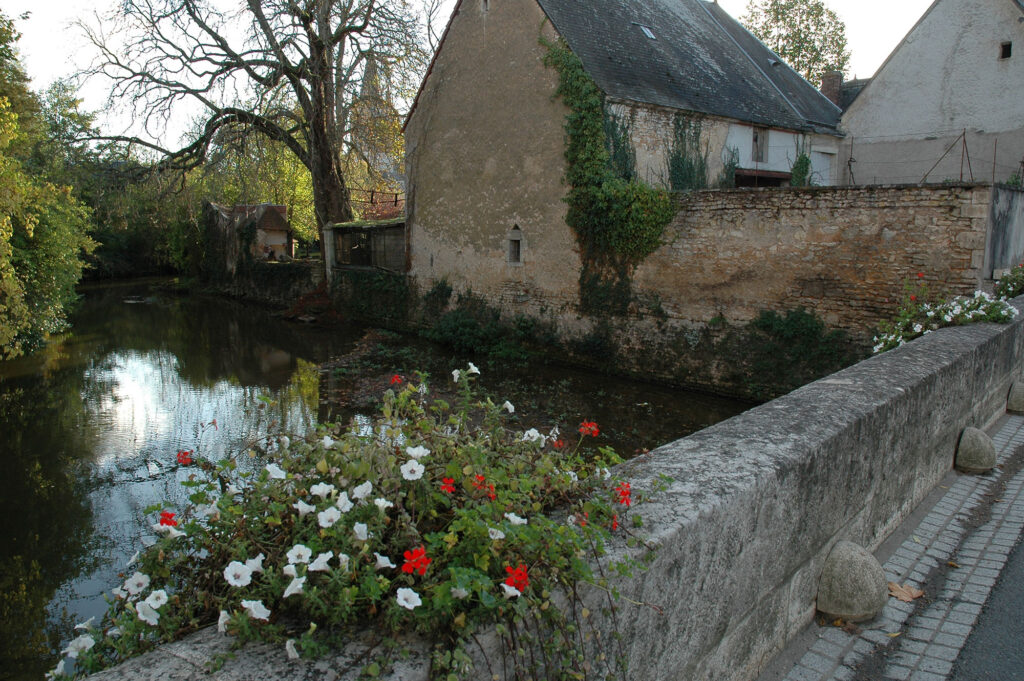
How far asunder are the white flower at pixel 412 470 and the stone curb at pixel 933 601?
74.5 inches

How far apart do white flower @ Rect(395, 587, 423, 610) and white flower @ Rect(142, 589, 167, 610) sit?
0.67m

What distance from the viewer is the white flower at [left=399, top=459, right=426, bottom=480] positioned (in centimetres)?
197

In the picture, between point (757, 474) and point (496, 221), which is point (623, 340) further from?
point (757, 474)

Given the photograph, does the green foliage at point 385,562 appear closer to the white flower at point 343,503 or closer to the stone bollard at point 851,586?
the white flower at point 343,503

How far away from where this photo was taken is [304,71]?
21.3m

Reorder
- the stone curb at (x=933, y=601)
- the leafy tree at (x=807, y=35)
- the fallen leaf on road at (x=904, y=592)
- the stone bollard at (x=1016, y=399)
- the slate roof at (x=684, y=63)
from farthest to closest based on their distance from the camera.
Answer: the leafy tree at (x=807, y=35), the slate roof at (x=684, y=63), the stone bollard at (x=1016, y=399), the fallen leaf on road at (x=904, y=592), the stone curb at (x=933, y=601)

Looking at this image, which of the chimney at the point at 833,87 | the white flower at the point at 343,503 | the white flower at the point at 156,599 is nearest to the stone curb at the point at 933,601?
the white flower at the point at 343,503

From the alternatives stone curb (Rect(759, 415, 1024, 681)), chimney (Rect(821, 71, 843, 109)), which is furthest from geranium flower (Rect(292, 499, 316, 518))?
chimney (Rect(821, 71, 843, 109))

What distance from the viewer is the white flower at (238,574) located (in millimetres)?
1755

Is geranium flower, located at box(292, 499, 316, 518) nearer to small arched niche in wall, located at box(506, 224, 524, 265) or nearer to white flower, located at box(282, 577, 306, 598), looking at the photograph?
white flower, located at box(282, 577, 306, 598)

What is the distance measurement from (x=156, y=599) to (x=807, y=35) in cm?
4153

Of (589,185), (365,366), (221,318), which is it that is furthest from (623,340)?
(221,318)

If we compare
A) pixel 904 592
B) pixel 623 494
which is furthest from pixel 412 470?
pixel 904 592

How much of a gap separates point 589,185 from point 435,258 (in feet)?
20.2
